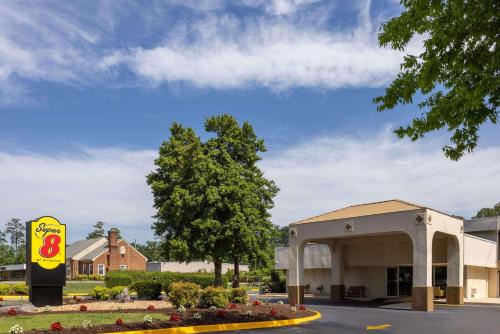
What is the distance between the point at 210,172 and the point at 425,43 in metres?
24.0

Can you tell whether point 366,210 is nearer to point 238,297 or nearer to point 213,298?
point 238,297

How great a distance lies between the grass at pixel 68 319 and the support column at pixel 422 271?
13518 millimetres

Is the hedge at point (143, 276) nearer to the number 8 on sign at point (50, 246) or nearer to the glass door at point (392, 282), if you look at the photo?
the glass door at point (392, 282)

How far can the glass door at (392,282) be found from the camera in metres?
35.8

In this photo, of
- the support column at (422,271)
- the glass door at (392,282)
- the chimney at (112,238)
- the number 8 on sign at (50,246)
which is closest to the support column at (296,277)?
the support column at (422,271)

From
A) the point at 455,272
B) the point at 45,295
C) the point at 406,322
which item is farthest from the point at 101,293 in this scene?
the point at 455,272

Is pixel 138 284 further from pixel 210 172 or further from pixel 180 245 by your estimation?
pixel 210 172

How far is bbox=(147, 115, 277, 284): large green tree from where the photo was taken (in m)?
32.8

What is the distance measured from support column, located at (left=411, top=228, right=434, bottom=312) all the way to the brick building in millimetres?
54336

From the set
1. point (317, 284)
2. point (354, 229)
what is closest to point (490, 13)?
point (354, 229)

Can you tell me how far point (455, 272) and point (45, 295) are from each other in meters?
22.4

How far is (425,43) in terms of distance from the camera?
1016 cm

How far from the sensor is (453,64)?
10016 millimetres

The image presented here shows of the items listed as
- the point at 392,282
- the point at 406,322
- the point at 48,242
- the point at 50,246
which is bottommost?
the point at 392,282
